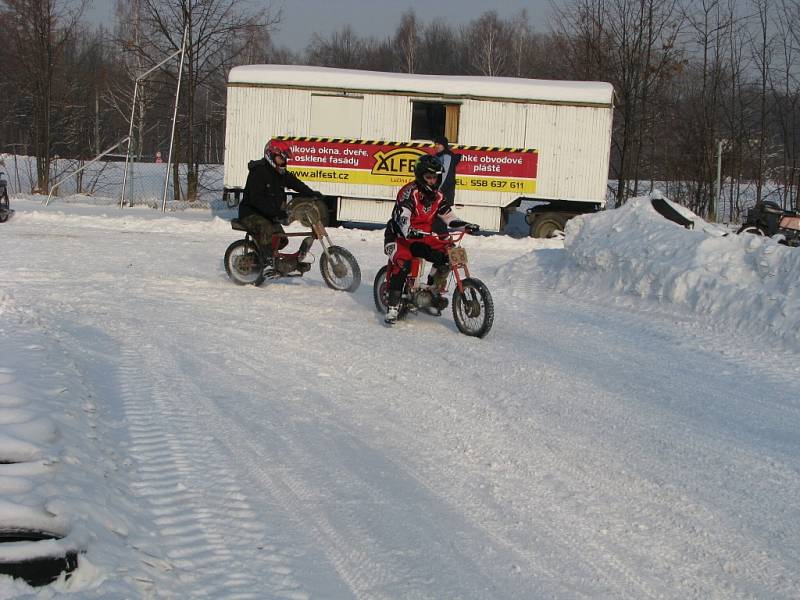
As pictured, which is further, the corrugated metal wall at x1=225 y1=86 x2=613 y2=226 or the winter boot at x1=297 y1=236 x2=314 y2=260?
the corrugated metal wall at x1=225 y1=86 x2=613 y2=226

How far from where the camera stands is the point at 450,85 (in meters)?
19.8

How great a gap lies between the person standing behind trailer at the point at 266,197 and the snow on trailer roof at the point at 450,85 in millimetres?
9137

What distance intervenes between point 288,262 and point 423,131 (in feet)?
32.6

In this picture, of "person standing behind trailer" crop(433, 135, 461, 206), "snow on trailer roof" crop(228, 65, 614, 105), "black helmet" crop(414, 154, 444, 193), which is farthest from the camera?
"snow on trailer roof" crop(228, 65, 614, 105)

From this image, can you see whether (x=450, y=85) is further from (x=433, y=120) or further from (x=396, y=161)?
(x=396, y=161)

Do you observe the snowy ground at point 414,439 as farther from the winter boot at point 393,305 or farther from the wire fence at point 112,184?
the wire fence at point 112,184

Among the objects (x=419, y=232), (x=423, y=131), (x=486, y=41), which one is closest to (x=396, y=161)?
(x=423, y=131)

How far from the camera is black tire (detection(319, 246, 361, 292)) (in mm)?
10961

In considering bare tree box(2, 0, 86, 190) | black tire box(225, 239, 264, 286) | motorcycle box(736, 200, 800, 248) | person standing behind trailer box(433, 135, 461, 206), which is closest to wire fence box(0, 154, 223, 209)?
bare tree box(2, 0, 86, 190)

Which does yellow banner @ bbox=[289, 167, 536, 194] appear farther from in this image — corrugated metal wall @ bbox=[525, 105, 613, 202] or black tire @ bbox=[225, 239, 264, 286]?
black tire @ bbox=[225, 239, 264, 286]

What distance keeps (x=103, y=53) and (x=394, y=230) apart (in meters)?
69.3

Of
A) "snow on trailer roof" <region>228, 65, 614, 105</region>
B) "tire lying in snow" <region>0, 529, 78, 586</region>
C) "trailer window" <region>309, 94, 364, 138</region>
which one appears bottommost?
"tire lying in snow" <region>0, 529, 78, 586</region>

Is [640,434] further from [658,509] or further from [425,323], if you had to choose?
[425,323]

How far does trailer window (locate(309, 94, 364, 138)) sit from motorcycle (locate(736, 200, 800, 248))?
28.0ft
